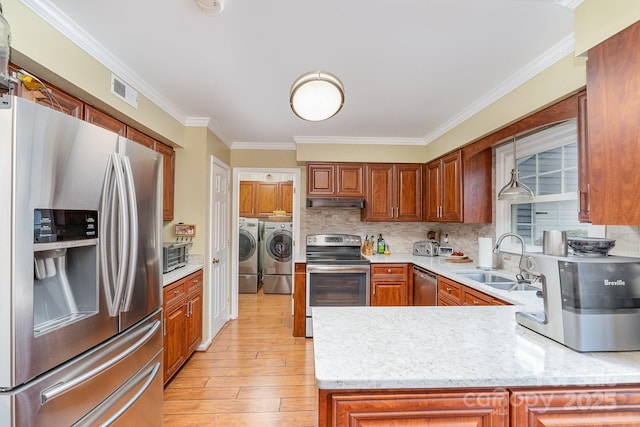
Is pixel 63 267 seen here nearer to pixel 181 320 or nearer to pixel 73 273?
pixel 73 273

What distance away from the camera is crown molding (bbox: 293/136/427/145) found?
12.5 ft

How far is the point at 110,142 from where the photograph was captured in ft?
4.31

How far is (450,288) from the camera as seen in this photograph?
2.68 m

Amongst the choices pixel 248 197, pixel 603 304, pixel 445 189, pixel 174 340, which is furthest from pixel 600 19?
pixel 248 197

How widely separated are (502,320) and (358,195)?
2.59 metres

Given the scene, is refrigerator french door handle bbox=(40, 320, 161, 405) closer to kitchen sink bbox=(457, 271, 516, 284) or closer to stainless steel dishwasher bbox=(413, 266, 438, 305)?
stainless steel dishwasher bbox=(413, 266, 438, 305)

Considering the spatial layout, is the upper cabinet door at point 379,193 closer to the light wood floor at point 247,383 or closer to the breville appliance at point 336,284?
the breville appliance at point 336,284

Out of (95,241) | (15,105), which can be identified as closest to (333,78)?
(15,105)

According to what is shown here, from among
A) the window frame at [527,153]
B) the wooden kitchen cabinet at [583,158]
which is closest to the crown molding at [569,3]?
the wooden kitchen cabinet at [583,158]

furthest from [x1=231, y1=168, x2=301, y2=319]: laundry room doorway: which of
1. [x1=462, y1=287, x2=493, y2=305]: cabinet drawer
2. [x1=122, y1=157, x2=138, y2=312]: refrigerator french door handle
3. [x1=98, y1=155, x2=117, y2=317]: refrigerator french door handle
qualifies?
[x1=98, y1=155, x2=117, y2=317]: refrigerator french door handle

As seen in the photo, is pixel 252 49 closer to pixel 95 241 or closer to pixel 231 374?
pixel 95 241

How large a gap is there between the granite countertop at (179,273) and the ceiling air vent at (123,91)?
130 centimetres

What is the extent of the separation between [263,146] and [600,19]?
3454 mm

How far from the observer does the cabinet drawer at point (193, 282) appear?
108 inches
